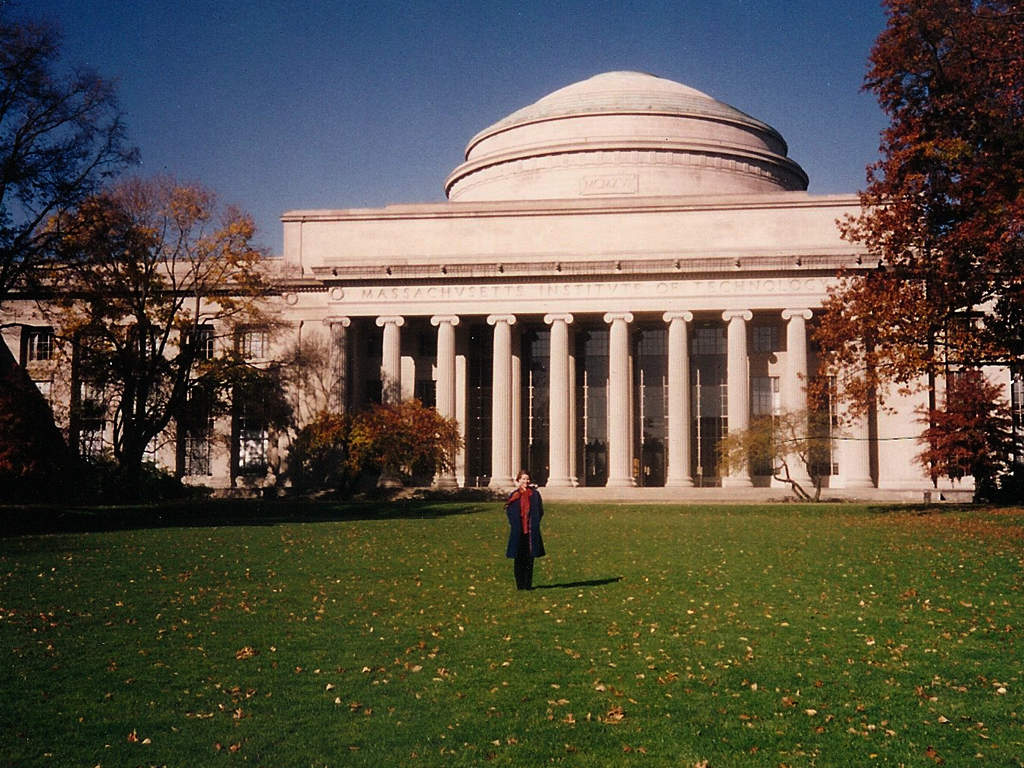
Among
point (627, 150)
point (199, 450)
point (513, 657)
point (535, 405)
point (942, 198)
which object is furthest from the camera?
point (627, 150)

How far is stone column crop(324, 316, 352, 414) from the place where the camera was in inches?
2431

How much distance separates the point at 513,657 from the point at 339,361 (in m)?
49.8

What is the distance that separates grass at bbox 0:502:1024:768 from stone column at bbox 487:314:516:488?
3475 cm

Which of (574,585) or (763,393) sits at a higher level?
(763,393)

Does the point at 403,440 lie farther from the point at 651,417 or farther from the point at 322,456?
the point at 651,417

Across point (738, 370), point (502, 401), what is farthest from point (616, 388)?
point (738, 370)

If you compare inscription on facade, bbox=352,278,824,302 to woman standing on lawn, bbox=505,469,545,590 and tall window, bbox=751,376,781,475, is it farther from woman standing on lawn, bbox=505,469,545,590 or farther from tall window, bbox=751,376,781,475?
woman standing on lawn, bbox=505,469,545,590

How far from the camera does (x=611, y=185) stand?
69312 mm

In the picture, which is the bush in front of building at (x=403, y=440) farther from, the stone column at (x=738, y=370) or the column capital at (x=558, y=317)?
the stone column at (x=738, y=370)

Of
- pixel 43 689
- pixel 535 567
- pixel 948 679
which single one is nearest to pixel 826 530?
pixel 535 567

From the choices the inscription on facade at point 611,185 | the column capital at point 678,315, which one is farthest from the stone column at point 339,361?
the inscription on facade at point 611,185

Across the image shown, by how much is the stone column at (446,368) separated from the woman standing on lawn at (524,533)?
40.7 m

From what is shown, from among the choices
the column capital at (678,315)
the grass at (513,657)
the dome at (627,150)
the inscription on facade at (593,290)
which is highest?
the dome at (627,150)

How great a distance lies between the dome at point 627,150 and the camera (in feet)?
229
